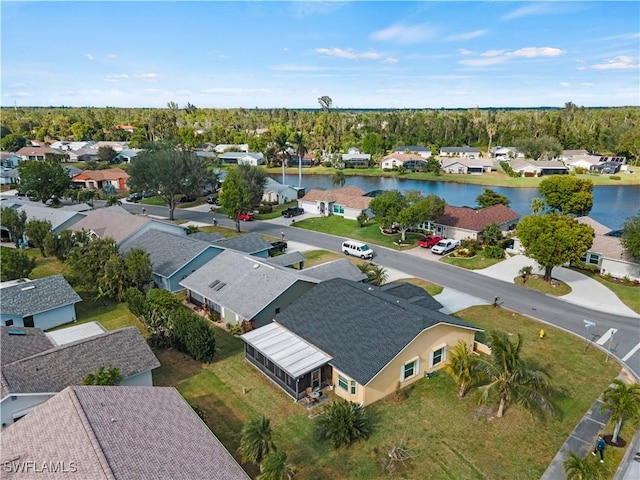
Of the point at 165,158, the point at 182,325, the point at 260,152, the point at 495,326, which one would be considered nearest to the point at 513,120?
the point at 260,152

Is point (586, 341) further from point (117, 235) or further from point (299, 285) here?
point (117, 235)

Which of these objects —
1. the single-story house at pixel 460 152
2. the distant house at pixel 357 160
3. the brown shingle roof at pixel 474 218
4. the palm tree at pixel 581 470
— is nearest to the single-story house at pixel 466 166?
the single-story house at pixel 460 152

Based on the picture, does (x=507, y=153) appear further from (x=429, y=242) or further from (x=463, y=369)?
(x=463, y=369)

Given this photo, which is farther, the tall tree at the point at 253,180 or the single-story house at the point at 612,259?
the tall tree at the point at 253,180

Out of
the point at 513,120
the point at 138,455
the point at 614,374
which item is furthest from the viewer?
the point at 513,120

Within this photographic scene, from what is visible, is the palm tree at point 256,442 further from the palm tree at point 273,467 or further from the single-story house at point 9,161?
the single-story house at point 9,161

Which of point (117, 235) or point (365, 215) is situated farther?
point (365, 215)

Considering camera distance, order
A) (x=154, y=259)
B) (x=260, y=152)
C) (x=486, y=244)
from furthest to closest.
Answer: (x=260, y=152) → (x=486, y=244) → (x=154, y=259)
